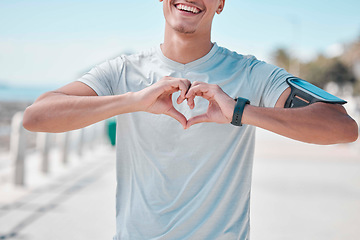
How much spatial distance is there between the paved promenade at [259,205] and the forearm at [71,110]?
3415 millimetres

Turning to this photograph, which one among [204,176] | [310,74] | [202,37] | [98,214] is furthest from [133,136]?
[310,74]

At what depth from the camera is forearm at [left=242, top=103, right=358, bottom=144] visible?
2053mm

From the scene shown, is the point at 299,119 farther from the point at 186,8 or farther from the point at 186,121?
the point at 186,8

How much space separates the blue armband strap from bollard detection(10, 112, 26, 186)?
652 cm

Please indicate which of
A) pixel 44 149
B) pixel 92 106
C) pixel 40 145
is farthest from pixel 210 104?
pixel 40 145

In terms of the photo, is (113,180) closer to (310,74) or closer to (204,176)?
(204,176)

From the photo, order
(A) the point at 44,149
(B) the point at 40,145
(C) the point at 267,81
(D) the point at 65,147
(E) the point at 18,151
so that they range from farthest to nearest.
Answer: (D) the point at 65,147
(B) the point at 40,145
(A) the point at 44,149
(E) the point at 18,151
(C) the point at 267,81

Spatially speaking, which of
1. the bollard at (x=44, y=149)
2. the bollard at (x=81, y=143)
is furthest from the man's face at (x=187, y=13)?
the bollard at (x=81, y=143)

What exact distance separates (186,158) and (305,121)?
0.58 meters

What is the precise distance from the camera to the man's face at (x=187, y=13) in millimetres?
2258

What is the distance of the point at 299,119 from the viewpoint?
81.1 inches

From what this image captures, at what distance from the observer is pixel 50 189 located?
25.7ft

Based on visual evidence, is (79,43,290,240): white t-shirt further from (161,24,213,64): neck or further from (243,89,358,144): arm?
(243,89,358,144): arm

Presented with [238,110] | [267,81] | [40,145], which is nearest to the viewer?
[238,110]
